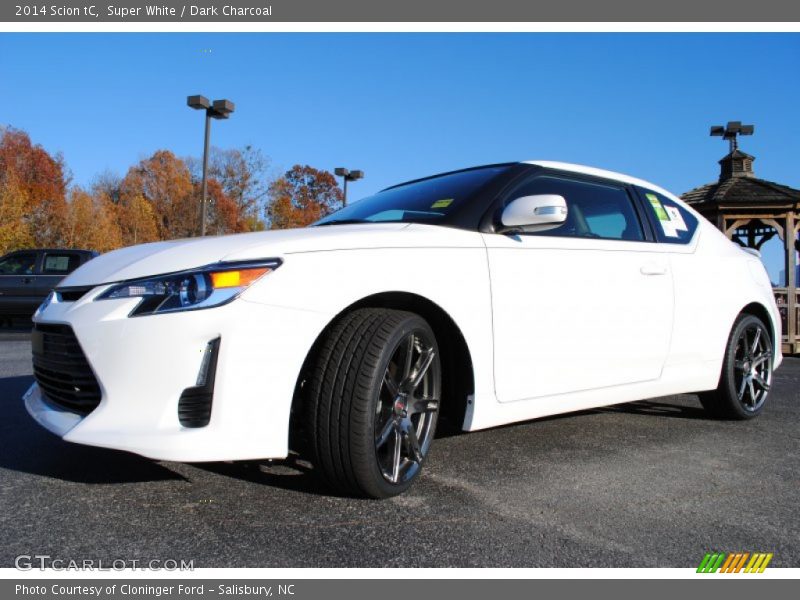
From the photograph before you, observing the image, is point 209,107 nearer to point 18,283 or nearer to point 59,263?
point 59,263

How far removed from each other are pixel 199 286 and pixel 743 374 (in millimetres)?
3622

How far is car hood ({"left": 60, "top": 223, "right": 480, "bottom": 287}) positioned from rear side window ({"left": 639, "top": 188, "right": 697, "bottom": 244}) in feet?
5.40

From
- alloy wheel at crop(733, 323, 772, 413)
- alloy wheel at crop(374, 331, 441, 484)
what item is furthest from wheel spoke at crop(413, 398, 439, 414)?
alloy wheel at crop(733, 323, 772, 413)

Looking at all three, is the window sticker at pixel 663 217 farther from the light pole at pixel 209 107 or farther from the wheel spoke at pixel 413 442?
the light pole at pixel 209 107

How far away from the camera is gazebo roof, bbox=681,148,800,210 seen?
38.8 ft

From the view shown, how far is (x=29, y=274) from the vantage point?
13688mm

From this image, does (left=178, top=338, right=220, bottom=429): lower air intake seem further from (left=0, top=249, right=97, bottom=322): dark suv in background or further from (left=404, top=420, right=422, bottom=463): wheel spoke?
(left=0, top=249, right=97, bottom=322): dark suv in background

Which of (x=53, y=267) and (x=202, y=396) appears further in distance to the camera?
(x=53, y=267)

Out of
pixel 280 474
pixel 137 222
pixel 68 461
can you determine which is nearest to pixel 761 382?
pixel 280 474

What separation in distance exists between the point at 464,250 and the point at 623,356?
1.20 meters

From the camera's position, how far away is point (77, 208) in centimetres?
3119
